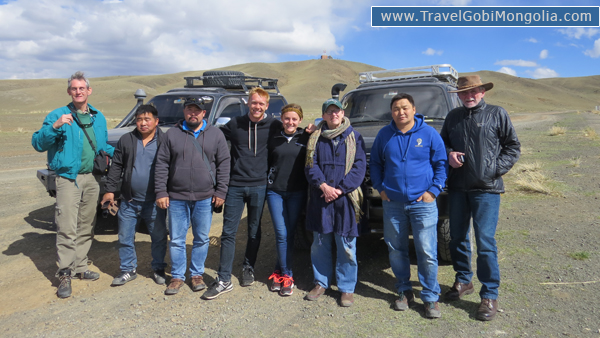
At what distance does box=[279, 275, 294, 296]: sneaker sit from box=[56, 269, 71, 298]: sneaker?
6.82 feet

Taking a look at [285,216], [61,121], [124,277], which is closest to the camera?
[61,121]

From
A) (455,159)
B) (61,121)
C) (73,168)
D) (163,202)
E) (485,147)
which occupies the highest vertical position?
(61,121)

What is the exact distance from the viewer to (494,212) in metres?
3.68

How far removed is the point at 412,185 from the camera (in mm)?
3637

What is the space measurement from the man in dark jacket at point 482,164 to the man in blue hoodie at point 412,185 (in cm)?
20

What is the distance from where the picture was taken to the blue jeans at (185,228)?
13.8ft

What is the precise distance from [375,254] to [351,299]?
4.83ft

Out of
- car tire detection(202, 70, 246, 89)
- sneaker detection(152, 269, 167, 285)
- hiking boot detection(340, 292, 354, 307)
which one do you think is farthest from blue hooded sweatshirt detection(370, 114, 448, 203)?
car tire detection(202, 70, 246, 89)

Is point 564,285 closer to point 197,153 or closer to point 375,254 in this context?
point 375,254

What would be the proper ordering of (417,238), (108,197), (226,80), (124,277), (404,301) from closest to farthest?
1. (417,238)
2. (404,301)
3. (108,197)
4. (124,277)
5. (226,80)

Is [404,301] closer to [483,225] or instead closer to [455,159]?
[483,225]

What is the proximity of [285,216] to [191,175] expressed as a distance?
100 cm

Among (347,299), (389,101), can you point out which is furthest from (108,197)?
(389,101)

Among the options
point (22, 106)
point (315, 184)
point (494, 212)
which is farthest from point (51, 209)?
point (22, 106)
